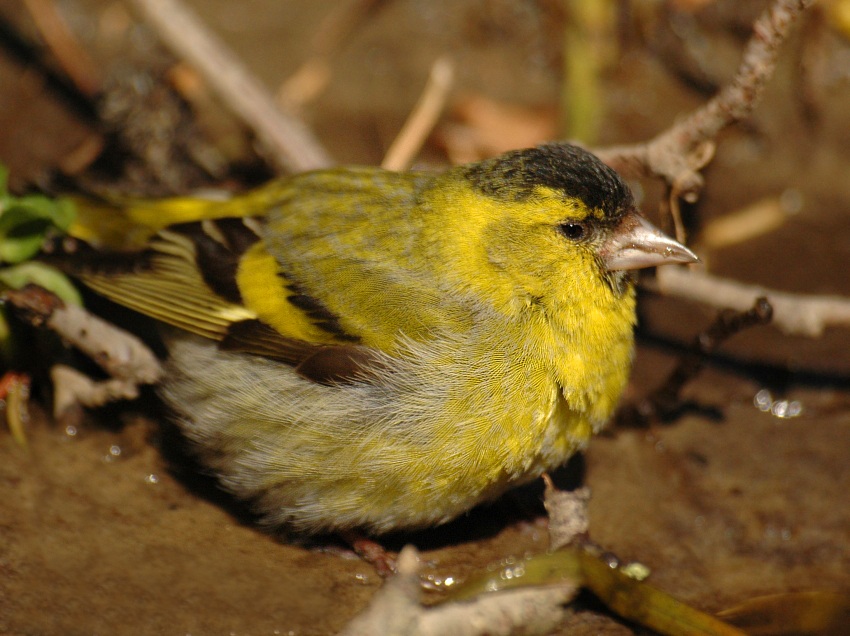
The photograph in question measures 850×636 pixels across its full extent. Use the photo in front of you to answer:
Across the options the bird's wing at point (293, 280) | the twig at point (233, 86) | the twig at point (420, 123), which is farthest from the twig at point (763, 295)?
the twig at point (233, 86)

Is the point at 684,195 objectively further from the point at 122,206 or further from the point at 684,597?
the point at 122,206

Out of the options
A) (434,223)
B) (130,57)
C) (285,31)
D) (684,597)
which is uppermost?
(285,31)

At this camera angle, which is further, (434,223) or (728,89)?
(728,89)

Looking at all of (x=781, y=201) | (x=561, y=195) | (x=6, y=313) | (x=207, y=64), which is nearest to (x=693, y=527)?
(x=561, y=195)

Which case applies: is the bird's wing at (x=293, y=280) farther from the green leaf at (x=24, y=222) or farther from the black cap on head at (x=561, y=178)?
the black cap on head at (x=561, y=178)

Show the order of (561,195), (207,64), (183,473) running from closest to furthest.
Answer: (561,195) < (183,473) < (207,64)

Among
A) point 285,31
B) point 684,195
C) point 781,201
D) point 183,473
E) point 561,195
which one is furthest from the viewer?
point 285,31

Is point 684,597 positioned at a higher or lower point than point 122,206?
lower
